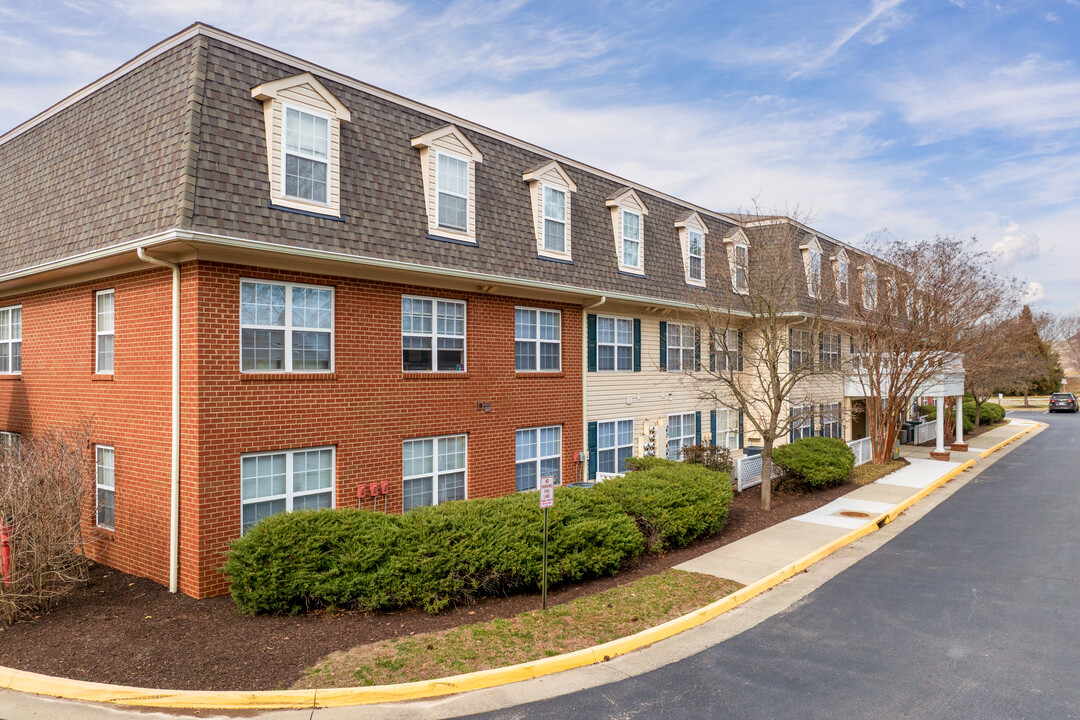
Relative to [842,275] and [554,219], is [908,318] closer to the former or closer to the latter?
[842,275]

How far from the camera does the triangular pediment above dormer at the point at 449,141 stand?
12.0 metres

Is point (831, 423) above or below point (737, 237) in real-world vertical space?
below

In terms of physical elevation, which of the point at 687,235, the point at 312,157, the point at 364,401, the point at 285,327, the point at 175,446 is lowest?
the point at 175,446

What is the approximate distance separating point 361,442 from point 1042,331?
7716 cm

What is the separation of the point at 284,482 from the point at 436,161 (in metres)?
6.27

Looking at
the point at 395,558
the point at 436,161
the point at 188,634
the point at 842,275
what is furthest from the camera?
the point at 842,275

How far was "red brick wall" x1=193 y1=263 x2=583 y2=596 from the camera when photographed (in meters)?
9.24

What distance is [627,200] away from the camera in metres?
16.9

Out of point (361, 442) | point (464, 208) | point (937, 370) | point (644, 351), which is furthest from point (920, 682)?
point (937, 370)

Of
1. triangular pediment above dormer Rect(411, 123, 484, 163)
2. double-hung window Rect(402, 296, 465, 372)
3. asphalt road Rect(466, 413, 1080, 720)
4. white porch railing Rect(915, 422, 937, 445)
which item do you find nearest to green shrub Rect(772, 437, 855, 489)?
asphalt road Rect(466, 413, 1080, 720)

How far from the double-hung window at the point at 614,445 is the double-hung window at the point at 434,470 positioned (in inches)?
181

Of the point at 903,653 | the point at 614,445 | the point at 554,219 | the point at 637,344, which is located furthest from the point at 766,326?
the point at 903,653

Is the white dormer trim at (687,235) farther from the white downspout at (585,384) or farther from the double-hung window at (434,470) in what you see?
the double-hung window at (434,470)

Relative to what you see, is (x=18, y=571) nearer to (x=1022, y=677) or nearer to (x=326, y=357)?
(x=326, y=357)
